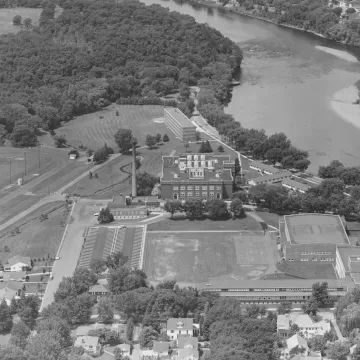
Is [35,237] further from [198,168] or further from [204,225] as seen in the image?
[198,168]

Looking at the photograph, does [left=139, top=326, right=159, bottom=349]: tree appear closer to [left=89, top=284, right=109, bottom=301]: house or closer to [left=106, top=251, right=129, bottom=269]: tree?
[left=89, top=284, right=109, bottom=301]: house

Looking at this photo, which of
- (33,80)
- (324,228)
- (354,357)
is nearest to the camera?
(354,357)

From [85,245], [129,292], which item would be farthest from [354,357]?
[85,245]

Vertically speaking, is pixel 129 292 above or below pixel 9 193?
above

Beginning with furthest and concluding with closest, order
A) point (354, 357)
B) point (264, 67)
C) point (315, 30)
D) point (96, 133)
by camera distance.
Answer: point (315, 30) < point (264, 67) < point (96, 133) < point (354, 357)

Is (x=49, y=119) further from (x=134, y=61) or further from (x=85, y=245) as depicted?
(x=85, y=245)
